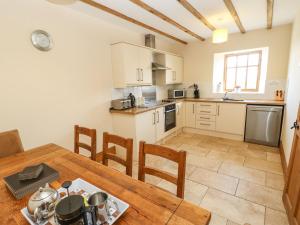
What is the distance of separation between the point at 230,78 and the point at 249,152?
1.97m

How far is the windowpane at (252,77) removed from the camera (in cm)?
383

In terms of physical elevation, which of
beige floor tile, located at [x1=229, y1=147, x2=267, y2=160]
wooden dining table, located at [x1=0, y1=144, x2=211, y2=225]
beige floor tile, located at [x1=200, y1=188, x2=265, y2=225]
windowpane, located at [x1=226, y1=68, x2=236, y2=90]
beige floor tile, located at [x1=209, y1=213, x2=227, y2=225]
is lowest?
beige floor tile, located at [x1=209, y1=213, x2=227, y2=225]

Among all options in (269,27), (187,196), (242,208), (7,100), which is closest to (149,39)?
(269,27)

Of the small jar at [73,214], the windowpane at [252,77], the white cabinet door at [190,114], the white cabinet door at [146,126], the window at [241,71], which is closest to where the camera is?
the small jar at [73,214]

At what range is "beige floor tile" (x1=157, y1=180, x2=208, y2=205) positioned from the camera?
191 cm

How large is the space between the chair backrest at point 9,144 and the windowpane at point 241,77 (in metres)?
4.40

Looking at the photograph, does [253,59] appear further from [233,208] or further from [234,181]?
[233,208]

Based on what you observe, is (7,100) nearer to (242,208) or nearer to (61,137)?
(61,137)

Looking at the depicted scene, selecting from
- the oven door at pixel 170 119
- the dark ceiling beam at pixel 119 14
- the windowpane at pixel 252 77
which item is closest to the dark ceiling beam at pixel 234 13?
the windowpane at pixel 252 77

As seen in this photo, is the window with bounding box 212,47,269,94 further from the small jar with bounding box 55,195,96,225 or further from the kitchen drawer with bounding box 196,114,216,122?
the small jar with bounding box 55,195,96,225

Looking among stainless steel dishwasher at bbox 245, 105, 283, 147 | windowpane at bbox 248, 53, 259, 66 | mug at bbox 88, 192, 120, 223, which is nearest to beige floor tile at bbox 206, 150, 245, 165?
stainless steel dishwasher at bbox 245, 105, 283, 147

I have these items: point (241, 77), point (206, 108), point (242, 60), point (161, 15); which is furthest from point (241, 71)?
point (161, 15)

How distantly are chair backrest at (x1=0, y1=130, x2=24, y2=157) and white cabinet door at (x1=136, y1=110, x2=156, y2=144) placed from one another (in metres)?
1.63

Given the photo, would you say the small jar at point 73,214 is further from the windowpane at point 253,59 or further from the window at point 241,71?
the windowpane at point 253,59
